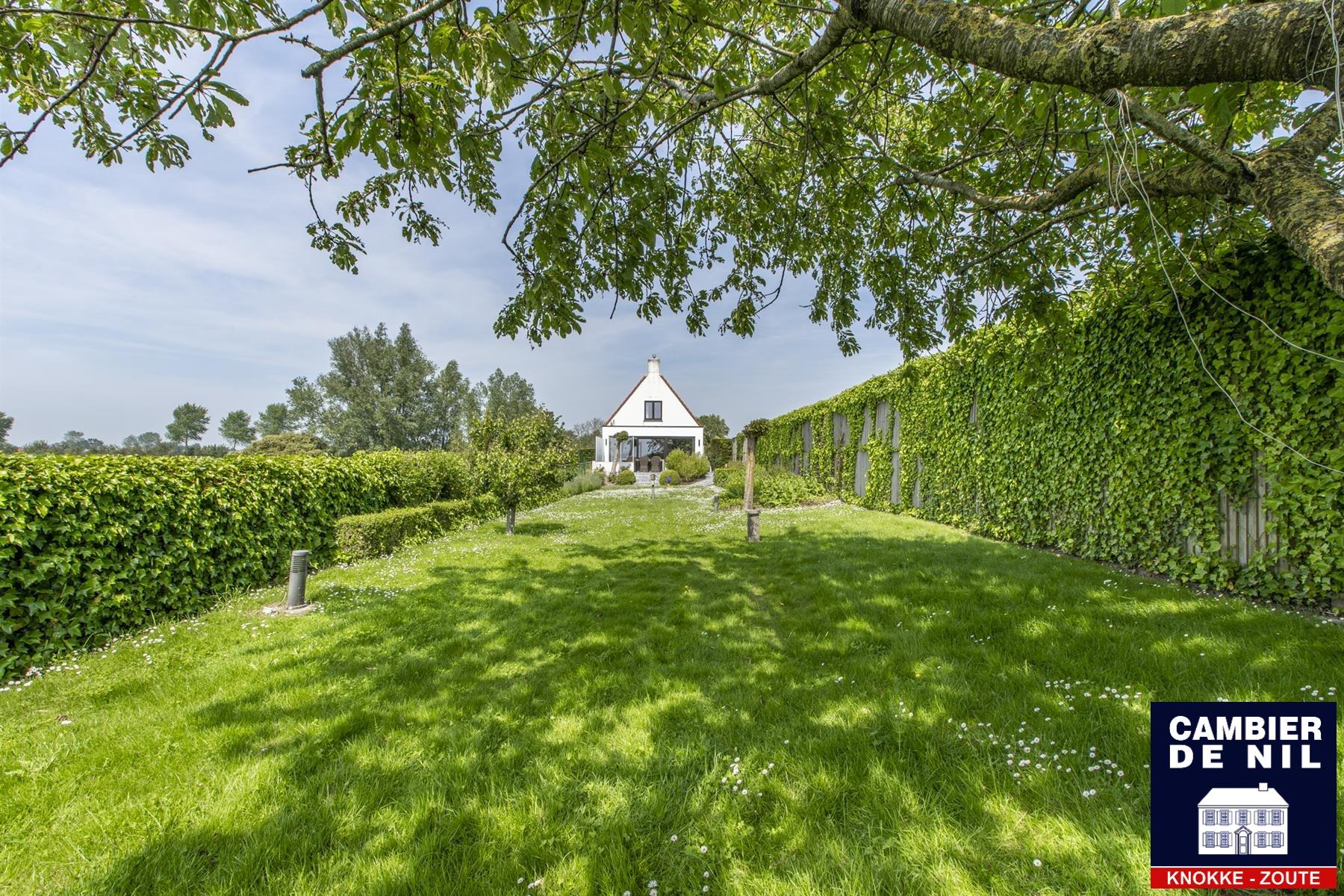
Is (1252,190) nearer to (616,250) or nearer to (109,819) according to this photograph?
(616,250)

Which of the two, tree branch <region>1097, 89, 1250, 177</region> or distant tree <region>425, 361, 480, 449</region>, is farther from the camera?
distant tree <region>425, 361, 480, 449</region>

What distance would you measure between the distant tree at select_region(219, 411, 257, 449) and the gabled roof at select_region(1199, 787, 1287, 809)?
103 m

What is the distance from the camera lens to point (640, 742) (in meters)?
2.71

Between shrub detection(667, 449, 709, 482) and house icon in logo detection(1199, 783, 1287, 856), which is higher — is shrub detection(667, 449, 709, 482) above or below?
above

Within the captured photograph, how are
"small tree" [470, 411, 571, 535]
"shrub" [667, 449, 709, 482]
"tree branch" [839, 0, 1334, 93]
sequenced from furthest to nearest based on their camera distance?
"shrub" [667, 449, 709, 482]
"small tree" [470, 411, 571, 535]
"tree branch" [839, 0, 1334, 93]

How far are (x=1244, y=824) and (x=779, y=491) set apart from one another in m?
12.9

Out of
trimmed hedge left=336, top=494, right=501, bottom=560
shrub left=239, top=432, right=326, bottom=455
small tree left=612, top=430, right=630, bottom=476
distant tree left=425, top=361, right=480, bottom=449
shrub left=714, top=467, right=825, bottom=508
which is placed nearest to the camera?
trimmed hedge left=336, top=494, right=501, bottom=560

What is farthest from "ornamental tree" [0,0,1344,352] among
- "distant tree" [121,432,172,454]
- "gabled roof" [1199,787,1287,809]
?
"distant tree" [121,432,172,454]

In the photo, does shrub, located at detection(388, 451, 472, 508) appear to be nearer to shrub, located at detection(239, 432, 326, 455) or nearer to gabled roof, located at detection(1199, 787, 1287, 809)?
gabled roof, located at detection(1199, 787, 1287, 809)

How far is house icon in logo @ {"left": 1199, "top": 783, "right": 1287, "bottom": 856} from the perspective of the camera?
1723 mm

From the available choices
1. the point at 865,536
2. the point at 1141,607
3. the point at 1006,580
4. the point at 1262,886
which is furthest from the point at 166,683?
the point at 865,536

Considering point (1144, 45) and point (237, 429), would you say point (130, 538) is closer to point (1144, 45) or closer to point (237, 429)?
point (1144, 45)

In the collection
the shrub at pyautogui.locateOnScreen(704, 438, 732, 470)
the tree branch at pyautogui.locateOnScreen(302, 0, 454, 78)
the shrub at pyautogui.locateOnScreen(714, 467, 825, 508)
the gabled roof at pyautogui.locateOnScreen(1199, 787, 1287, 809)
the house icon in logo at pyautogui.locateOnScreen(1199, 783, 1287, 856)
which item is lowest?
the house icon in logo at pyautogui.locateOnScreen(1199, 783, 1287, 856)

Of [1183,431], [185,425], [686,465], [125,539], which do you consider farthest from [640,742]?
[185,425]
